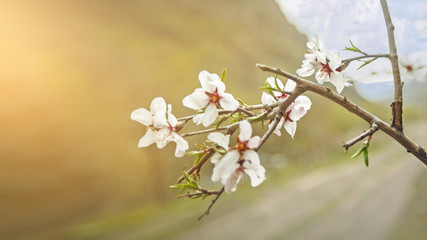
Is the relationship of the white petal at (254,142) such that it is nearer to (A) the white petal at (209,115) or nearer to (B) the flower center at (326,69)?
(A) the white petal at (209,115)

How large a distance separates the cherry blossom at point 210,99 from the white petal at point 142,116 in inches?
2.0

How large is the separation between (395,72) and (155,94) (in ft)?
5.57

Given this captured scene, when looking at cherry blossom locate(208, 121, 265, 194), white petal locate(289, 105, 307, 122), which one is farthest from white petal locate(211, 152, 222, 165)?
white petal locate(289, 105, 307, 122)

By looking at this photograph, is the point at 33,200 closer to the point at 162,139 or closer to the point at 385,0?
the point at 162,139

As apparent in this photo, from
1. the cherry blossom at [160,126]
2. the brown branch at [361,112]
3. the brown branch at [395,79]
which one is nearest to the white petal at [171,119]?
the cherry blossom at [160,126]

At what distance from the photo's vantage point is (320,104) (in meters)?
2.85

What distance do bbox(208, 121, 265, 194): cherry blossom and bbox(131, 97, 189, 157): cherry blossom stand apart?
5 cm

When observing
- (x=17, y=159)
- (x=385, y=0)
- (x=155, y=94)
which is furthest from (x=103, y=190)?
(x=385, y=0)

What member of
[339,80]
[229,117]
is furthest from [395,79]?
[229,117]

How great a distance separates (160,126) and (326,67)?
195 mm

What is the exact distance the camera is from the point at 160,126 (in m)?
0.31

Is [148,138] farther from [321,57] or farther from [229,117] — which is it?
[321,57]

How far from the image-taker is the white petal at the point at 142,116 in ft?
1.03

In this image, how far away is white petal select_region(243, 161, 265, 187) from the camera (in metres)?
0.24
